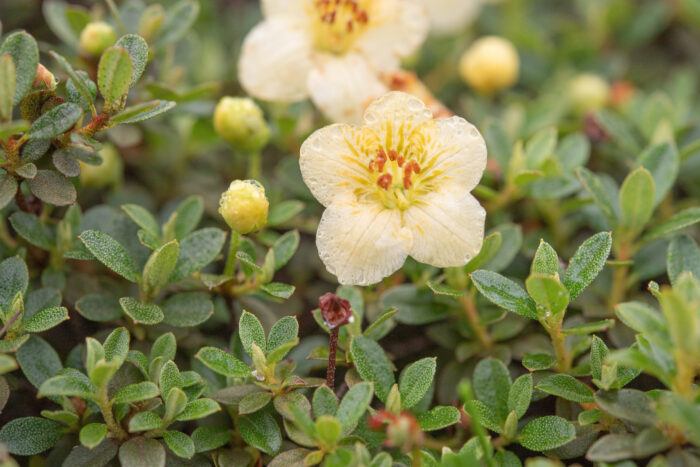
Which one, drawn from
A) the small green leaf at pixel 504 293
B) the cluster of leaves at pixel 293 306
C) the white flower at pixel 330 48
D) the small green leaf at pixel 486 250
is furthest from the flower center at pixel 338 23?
the small green leaf at pixel 504 293

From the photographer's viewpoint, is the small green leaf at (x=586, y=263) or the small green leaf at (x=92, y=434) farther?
the small green leaf at (x=586, y=263)

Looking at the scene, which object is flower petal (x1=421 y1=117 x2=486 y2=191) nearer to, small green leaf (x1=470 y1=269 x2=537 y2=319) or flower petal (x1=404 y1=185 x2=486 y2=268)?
flower petal (x1=404 y1=185 x2=486 y2=268)

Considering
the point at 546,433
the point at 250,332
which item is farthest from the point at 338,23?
the point at 546,433

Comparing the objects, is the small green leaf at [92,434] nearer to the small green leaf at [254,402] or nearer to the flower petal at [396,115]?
the small green leaf at [254,402]

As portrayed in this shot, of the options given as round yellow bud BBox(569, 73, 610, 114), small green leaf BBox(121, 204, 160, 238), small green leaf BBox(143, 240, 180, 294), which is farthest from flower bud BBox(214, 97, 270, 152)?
round yellow bud BBox(569, 73, 610, 114)

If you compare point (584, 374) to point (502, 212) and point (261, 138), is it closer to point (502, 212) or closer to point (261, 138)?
point (502, 212)

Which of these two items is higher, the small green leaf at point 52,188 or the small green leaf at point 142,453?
the small green leaf at point 52,188
